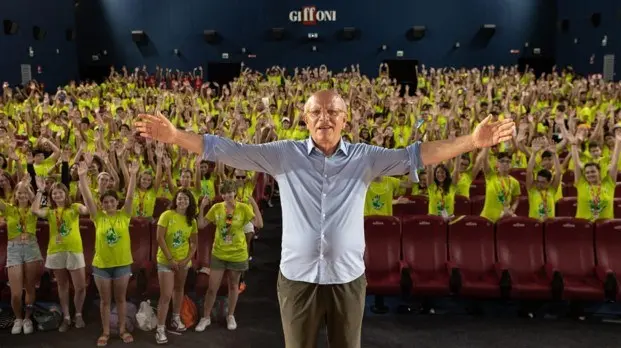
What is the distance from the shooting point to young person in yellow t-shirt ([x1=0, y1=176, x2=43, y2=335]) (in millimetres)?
5613

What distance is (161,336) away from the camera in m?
5.39

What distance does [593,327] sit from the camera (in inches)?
220

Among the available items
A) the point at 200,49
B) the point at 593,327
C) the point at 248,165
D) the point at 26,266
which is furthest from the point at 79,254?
the point at 200,49

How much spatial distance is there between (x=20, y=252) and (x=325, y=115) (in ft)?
14.3

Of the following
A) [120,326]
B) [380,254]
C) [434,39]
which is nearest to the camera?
[120,326]

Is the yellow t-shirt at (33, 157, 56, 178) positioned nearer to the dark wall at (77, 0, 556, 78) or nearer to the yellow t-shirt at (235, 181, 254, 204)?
the yellow t-shirt at (235, 181, 254, 204)

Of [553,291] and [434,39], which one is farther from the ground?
[434,39]

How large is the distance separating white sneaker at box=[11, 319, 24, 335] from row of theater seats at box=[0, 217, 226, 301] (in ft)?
1.19

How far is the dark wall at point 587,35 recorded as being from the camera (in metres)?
19.1

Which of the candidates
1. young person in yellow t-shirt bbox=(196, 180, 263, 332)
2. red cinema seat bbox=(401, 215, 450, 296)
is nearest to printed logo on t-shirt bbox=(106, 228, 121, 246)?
young person in yellow t-shirt bbox=(196, 180, 263, 332)

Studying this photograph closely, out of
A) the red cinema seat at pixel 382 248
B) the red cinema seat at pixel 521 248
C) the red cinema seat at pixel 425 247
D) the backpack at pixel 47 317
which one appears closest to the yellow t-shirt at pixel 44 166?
the backpack at pixel 47 317

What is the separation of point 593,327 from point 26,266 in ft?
17.3

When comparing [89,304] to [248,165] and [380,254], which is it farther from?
[248,165]

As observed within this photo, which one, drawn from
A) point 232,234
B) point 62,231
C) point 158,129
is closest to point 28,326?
point 62,231
